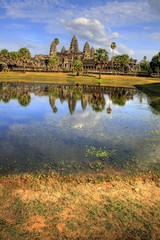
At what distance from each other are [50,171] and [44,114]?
59.1 ft

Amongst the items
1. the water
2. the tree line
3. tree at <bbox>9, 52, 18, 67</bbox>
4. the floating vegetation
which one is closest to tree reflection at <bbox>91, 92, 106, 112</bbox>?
the water

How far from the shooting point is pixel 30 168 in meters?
14.6

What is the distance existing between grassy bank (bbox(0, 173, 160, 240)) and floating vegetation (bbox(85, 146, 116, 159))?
3.40m

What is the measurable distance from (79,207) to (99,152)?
742 cm

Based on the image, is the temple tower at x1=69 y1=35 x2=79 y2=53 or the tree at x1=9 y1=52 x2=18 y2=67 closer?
the tree at x1=9 y1=52 x2=18 y2=67

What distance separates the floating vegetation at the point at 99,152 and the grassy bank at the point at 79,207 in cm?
Answer: 340

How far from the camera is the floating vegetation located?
17.1 meters

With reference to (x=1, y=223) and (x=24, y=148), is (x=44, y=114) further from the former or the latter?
(x=1, y=223)

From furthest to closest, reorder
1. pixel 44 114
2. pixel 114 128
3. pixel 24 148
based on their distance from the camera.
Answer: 1. pixel 44 114
2. pixel 114 128
3. pixel 24 148

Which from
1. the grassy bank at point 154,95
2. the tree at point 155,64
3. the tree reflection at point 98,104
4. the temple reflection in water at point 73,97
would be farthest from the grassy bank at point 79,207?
the tree at point 155,64

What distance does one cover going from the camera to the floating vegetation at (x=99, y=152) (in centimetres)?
1713

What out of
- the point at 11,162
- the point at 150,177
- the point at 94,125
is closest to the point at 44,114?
the point at 94,125

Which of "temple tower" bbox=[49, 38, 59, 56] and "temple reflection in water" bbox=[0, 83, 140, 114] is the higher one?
"temple tower" bbox=[49, 38, 59, 56]

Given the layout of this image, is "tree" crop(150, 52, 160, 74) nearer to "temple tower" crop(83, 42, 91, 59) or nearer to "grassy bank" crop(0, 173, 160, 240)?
"temple tower" crop(83, 42, 91, 59)
